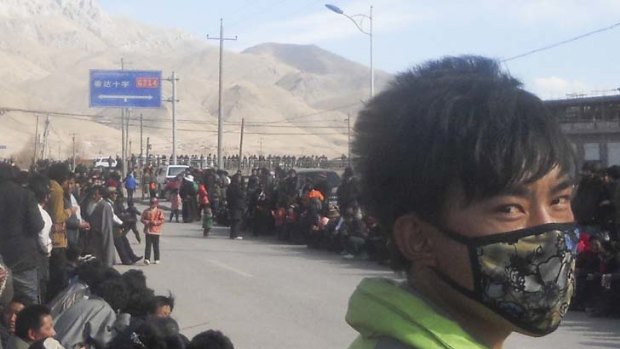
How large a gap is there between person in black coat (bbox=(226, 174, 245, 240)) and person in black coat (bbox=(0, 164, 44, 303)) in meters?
18.1

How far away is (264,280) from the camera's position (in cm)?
1827

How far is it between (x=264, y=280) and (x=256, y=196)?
11.7 m

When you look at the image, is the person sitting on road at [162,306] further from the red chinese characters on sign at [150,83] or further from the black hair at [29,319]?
the red chinese characters on sign at [150,83]

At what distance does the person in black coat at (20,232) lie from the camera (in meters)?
9.38

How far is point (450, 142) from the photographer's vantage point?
1923mm

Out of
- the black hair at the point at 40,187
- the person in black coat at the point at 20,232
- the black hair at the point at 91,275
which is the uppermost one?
the black hair at the point at 40,187

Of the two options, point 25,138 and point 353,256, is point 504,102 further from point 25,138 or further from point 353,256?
point 25,138

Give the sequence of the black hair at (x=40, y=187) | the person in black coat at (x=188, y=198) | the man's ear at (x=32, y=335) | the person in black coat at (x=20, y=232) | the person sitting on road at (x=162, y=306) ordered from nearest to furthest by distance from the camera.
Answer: the man's ear at (x=32, y=335) → the person sitting on road at (x=162, y=306) → the person in black coat at (x=20, y=232) → the black hair at (x=40, y=187) → the person in black coat at (x=188, y=198)

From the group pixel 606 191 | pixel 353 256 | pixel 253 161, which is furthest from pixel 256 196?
pixel 253 161

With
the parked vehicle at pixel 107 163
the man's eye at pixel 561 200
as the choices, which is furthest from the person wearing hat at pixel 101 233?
the parked vehicle at pixel 107 163

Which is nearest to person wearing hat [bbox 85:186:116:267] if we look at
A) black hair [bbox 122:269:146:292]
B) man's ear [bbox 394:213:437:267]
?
Answer: black hair [bbox 122:269:146:292]

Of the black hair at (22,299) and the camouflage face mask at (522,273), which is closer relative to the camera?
the camouflage face mask at (522,273)

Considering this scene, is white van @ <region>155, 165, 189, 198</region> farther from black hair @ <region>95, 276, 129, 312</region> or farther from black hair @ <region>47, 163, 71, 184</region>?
black hair @ <region>95, 276, 129, 312</region>

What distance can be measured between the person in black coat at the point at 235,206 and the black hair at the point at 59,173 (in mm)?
13021
